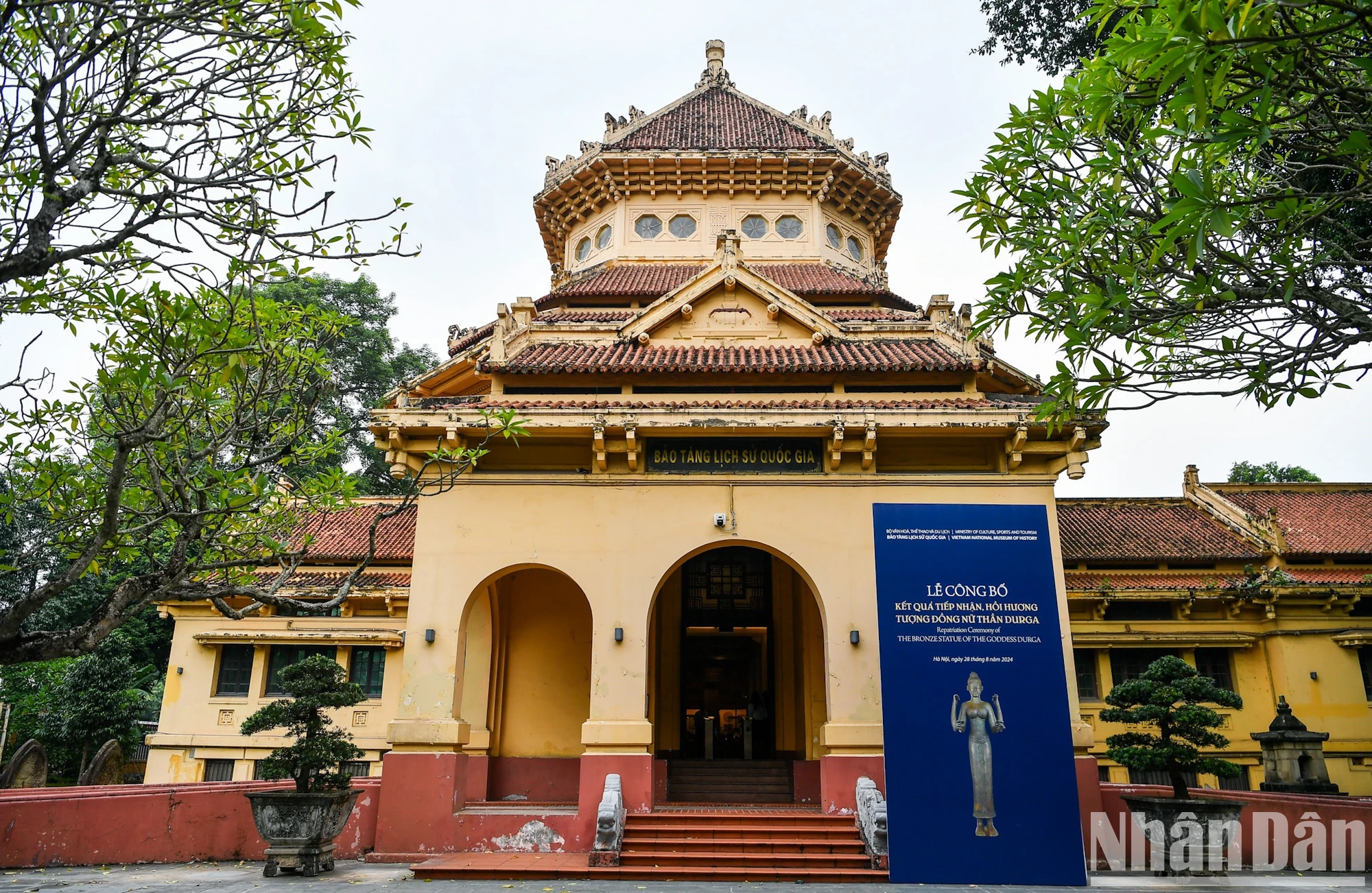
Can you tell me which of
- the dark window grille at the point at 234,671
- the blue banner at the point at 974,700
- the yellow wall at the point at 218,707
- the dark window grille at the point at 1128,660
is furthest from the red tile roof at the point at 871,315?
the dark window grille at the point at 234,671

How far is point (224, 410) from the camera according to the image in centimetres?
830

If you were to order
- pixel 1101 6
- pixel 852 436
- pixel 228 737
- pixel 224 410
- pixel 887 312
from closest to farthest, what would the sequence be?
pixel 1101 6, pixel 224 410, pixel 852 436, pixel 887 312, pixel 228 737

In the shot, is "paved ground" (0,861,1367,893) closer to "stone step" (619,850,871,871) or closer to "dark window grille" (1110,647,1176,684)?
"stone step" (619,850,871,871)

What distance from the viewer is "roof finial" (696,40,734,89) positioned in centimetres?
2383

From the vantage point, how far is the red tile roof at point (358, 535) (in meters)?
19.0

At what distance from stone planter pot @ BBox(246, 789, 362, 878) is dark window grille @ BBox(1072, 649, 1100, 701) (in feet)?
51.6

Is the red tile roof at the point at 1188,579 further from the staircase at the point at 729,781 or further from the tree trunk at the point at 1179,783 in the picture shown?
the staircase at the point at 729,781

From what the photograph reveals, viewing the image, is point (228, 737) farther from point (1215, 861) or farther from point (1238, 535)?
point (1238, 535)

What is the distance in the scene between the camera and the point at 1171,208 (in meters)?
5.05

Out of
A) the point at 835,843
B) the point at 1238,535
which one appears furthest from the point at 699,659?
the point at 1238,535

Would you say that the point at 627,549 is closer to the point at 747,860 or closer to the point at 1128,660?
the point at 747,860

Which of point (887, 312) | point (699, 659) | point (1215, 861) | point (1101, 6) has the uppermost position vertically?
point (887, 312)

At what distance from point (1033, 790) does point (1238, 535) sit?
47.5 feet

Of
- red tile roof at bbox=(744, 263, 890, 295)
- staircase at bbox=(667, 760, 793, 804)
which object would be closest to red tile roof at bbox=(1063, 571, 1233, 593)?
red tile roof at bbox=(744, 263, 890, 295)
